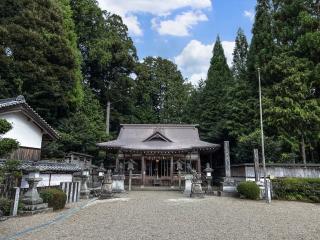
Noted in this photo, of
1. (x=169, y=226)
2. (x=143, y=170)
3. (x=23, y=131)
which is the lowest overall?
(x=169, y=226)

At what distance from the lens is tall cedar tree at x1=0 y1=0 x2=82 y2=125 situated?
2317 centimetres

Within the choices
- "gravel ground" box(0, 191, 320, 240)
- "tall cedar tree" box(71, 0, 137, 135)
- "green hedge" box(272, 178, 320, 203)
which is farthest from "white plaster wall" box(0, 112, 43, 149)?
"tall cedar tree" box(71, 0, 137, 135)

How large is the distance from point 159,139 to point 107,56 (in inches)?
513

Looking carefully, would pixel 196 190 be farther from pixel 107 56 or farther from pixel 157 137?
pixel 107 56

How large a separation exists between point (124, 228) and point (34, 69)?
19562mm

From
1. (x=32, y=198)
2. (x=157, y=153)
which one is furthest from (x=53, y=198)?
(x=157, y=153)

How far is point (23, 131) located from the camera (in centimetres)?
1597

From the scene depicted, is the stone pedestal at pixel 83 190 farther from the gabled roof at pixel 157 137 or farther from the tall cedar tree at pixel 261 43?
the tall cedar tree at pixel 261 43

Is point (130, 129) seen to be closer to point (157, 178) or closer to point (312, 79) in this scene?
point (157, 178)

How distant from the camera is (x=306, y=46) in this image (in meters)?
23.0

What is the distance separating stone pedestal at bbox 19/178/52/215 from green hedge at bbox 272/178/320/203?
12374mm

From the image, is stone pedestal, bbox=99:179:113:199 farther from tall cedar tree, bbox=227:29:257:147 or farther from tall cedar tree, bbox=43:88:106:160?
tall cedar tree, bbox=227:29:257:147

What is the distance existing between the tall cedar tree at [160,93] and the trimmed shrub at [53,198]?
30.6 metres

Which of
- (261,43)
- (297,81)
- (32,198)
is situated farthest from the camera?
(261,43)
